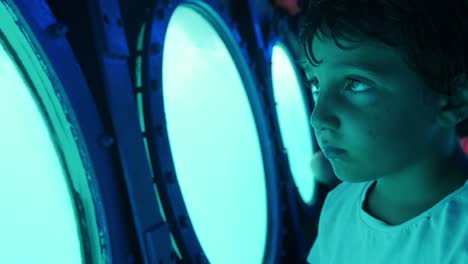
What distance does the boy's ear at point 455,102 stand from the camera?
65cm

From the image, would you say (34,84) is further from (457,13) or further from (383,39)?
(457,13)

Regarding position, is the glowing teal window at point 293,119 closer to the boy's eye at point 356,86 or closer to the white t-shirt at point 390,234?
the white t-shirt at point 390,234

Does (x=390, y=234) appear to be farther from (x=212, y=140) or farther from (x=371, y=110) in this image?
(x=212, y=140)

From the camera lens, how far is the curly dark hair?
0.61 m

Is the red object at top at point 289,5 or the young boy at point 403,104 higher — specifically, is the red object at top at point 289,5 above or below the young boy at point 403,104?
above

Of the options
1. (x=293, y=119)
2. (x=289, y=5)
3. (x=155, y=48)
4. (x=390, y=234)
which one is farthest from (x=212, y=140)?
(x=289, y=5)

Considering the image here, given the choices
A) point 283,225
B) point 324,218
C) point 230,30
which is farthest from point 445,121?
point 283,225

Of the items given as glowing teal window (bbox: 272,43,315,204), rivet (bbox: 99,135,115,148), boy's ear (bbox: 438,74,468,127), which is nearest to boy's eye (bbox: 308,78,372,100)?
boy's ear (bbox: 438,74,468,127)

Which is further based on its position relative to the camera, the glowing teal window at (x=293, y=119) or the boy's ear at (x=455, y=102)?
the glowing teal window at (x=293, y=119)

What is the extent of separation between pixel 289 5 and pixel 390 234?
4.83 feet

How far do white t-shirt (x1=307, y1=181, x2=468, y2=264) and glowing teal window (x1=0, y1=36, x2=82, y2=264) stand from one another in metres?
0.47

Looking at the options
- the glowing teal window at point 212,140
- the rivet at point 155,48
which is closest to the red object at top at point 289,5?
the glowing teal window at point 212,140

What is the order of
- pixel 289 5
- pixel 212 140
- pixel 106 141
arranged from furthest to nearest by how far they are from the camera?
pixel 289 5 < pixel 212 140 < pixel 106 141

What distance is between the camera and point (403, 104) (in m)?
0.62
